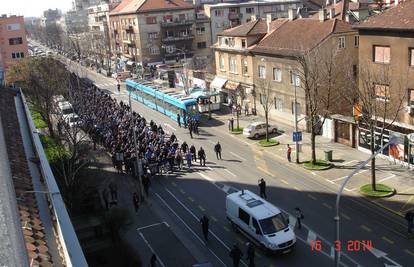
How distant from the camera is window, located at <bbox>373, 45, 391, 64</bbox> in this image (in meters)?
31.5

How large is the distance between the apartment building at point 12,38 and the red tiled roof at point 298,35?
52430 mm

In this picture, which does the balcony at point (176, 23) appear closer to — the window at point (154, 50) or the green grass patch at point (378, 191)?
the window at point (154, 50)

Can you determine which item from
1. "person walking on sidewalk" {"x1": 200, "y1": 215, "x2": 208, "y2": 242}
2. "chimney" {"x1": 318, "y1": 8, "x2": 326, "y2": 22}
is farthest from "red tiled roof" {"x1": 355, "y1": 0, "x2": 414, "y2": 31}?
"person walking on sidewalk" {"x1": 200, "y1": 215, "x2": 208, "y2": 242}

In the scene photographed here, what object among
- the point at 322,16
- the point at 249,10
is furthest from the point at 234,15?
the point at 322,16

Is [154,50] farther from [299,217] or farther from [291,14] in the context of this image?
[299,217]

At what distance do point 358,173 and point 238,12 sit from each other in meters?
61.9

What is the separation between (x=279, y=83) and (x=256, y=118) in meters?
5.09

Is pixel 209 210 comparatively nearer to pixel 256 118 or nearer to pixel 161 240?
pixel 161 240

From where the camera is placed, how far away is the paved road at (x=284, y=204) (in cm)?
2064

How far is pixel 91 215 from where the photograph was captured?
26266 millimetres

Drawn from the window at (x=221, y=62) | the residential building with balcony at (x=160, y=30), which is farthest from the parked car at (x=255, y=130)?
the residential building with balcony at (x=160, y=30)

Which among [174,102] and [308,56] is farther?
[174,102]

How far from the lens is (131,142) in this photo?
35688mm

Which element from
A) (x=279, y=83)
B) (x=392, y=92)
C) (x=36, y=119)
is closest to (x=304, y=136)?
(x=279, y=83)
